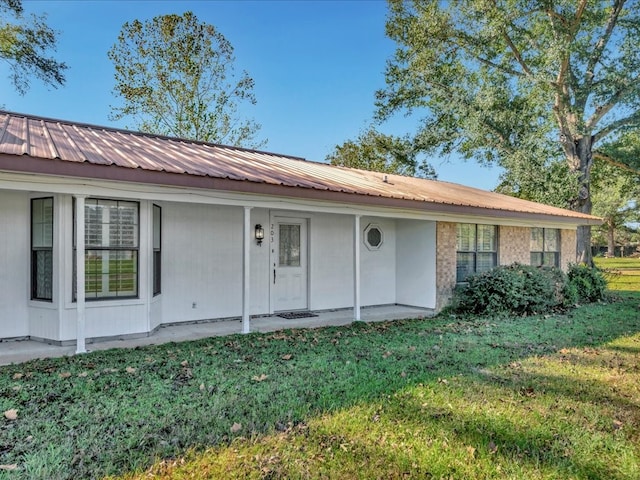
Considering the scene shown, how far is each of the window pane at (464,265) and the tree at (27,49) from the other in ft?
56.4

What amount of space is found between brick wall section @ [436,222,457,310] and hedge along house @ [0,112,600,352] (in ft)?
0.13

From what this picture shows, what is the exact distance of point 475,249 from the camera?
11078 millimetres

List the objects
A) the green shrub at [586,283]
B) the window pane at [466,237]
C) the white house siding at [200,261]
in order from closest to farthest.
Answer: the white house siding at [200,261] → the window pane at [466,237] → the green shrub at [586,283]

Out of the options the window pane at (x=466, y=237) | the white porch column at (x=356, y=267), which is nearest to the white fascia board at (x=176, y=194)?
the white porch column at (x=356, y=267)

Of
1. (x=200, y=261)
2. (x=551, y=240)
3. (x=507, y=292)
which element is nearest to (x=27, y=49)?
(x=200, y=261)

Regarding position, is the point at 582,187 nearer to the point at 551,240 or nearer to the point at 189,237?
the point at 551,240

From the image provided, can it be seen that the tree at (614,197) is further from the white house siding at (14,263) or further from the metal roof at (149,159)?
the white house siding at (14,263)

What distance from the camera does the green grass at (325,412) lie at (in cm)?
319

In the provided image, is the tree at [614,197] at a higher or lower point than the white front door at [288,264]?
higher

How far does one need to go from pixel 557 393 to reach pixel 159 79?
22.1 meters

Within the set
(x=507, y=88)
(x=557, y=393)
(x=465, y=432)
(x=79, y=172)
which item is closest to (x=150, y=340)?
(x=79, y=172)

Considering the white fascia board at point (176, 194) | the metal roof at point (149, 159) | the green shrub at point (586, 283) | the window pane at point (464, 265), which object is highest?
the metal roof at point (149, 159)

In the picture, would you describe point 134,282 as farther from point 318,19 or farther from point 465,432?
point 318,19

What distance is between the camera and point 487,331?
7977 millimetres
